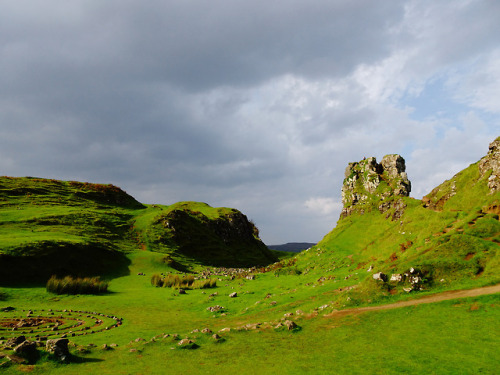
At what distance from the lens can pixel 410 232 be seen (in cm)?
4325

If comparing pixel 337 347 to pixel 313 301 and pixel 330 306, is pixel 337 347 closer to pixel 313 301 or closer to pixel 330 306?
pixel 330 306

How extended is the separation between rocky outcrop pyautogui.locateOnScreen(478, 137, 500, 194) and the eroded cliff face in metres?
17.4

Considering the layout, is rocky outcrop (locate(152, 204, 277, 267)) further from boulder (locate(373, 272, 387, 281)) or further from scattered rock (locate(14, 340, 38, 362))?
scattered rock (locate(14, 340, 38, 362))

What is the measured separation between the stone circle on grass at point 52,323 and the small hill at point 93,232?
22191 mm

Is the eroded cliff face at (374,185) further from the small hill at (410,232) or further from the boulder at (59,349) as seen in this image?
the boulder at (59,349)

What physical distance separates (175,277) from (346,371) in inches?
1783

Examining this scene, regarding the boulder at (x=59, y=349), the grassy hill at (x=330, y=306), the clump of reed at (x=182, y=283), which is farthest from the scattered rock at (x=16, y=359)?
the clump of reed at (x=182, y=283)

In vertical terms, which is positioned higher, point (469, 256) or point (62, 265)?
point (469, 256)

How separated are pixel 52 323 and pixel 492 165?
53.1m

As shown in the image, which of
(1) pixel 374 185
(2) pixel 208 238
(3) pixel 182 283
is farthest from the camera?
(2) pixel 208 238

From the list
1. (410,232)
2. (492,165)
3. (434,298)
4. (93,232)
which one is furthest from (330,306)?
(93,232)

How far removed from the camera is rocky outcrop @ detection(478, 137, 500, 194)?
35.9m

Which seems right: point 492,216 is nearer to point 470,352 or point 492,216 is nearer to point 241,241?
point 470,352

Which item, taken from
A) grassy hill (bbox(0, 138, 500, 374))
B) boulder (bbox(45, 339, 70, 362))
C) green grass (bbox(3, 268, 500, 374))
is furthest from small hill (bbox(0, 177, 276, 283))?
boulder (bbox(45, 339, 70, 362))
